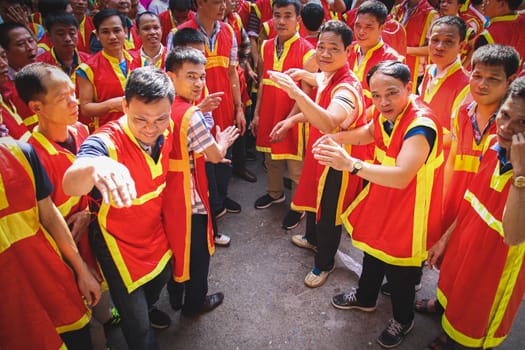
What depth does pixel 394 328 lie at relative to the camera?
8.50ft

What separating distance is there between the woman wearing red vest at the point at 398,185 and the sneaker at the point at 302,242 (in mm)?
1010

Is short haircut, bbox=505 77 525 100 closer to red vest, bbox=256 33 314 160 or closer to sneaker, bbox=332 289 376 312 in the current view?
sneaker, bbox=332 289 376 312

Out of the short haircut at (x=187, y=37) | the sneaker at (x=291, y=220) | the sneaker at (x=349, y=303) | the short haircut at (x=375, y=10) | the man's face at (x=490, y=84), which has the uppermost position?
the short haircut at (x=375, y=10)

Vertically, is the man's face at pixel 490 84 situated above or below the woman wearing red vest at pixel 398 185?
above

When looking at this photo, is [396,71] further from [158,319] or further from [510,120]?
[158,319]

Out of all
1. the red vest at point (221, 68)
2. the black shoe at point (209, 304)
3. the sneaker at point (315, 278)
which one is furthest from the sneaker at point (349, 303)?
the red vest at point (221, 68)

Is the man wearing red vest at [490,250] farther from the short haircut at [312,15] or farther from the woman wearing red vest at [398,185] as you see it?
Result: the short haircut at [312,15]

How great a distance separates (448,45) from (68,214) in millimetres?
3036

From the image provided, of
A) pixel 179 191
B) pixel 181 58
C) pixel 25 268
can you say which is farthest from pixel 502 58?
pixel 25 268

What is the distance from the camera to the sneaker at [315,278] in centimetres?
312

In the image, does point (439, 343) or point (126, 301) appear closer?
point (126, 301)

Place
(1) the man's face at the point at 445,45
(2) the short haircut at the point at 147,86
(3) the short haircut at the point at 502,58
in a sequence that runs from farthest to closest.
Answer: (1) the man's face at the point at 445,45, (3) the short haircut at the point at 502,58, (2) the short haircut at the point at 147,86

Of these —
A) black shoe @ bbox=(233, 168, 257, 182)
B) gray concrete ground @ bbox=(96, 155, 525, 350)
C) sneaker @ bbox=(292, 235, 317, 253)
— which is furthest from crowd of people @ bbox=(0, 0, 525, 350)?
black shoe @ bbox=(233, 168, 257, 182)

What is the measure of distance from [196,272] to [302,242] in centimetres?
134
